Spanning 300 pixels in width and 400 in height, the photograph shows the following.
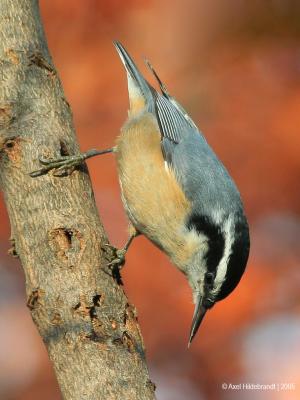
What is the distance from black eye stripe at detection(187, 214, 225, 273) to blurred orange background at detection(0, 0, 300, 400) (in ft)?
0.62

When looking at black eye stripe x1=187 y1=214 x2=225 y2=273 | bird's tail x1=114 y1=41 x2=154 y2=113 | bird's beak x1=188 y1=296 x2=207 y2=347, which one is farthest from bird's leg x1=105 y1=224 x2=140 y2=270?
bird's tail x1=114 y1=41 x2=154 y2=113

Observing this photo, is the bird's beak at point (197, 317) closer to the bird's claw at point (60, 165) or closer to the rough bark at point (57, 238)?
the rough bark at point (57, 238)

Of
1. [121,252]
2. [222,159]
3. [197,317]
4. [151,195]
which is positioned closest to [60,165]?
[121,252]

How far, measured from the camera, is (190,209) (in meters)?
2.87

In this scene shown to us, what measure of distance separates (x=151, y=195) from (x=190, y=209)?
0.55ft

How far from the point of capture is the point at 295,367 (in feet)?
10.1

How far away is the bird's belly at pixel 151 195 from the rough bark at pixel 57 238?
0.54m

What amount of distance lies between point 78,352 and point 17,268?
1.25m

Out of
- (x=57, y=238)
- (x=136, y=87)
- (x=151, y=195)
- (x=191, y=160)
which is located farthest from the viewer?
(x=136, y=87)

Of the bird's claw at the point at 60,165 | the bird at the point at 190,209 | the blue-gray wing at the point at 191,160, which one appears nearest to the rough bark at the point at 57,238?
the bird's claw at the point at 60,165

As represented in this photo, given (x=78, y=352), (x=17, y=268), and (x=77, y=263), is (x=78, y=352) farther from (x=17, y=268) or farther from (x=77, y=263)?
(x=17, y=268)

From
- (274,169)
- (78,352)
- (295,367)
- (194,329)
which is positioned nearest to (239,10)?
(274,169)

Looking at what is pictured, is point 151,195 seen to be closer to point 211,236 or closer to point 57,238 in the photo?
point 211,236

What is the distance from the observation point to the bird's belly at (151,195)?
2.86m
